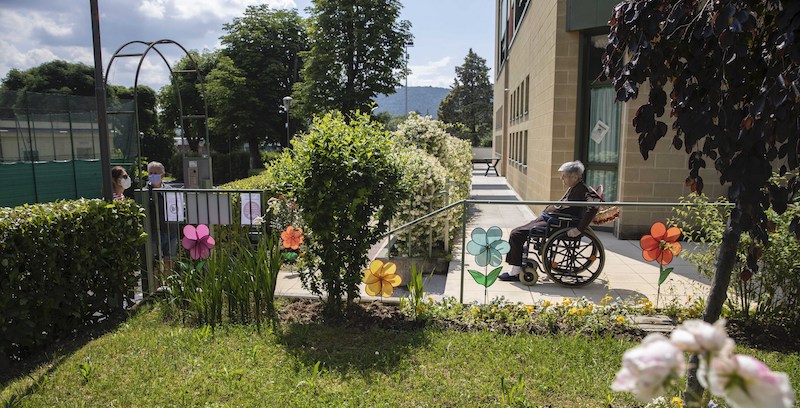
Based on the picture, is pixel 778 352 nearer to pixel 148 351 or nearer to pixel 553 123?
pixel 148 351

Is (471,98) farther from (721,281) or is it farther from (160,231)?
(721,281)

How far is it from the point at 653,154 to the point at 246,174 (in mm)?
30165

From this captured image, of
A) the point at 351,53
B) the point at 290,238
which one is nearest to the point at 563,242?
the point at 290,238

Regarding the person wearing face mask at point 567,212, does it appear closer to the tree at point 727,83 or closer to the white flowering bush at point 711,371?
the tree at point 727,83

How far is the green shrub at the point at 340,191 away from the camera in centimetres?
456

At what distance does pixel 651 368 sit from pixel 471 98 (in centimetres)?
7360

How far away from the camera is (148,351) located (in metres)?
4.07

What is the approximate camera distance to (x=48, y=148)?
15.3 metres

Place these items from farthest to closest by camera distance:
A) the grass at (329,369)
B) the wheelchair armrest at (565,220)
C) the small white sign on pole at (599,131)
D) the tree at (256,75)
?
1. the tree at (256,75)
2. the small white sign on pole at (599,131)
3. the wheelchair armrest at (565,220)
4. the grass at (329,369)

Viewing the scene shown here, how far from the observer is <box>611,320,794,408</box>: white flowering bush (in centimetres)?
97

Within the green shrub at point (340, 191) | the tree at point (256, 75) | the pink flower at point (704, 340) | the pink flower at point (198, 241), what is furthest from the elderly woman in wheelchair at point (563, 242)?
the tree at point (256, 75)

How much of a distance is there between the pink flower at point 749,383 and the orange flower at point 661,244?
4.38 meters

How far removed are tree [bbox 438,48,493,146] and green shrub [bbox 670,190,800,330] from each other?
65805 mm

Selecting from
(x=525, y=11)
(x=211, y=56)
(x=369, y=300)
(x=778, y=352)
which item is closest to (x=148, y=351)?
(x=369, y=300)
